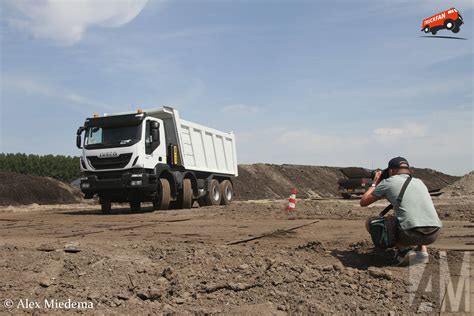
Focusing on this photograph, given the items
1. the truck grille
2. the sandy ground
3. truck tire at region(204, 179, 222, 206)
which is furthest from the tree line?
the sandy ground

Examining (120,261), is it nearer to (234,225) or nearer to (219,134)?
(234,225)

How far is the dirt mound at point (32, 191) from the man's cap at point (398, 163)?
22.6 metres

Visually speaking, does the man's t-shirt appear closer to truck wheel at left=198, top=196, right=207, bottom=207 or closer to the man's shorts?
the man's shorts

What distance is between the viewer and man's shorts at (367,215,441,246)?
5.00m

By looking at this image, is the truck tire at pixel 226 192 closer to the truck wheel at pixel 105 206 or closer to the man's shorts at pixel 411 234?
the truck wheel at pixel 105 206

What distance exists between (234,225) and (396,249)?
16.6 ft

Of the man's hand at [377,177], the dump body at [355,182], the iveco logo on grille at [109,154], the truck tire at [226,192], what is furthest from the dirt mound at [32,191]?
the man's hand at [377,177]

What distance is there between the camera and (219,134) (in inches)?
786

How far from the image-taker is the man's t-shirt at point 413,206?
16.4ft

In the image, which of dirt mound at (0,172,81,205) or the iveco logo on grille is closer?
the iveco logo on grille

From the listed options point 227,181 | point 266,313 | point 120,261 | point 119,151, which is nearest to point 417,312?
point 266,313

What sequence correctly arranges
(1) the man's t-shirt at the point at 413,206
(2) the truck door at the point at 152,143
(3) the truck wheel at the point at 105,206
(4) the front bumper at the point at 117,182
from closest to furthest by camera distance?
(1) the man's t-shirt at the point at 413,206 < (4) the front bumper at the point at 117,182 < (2) the truck door at the point at 152,143 < (3) the truck wheel at the point at 105,206

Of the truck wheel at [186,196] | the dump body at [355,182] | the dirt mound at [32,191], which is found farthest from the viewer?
the dump body at [355,182]

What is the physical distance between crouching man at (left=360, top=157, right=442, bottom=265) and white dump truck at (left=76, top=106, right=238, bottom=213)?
384 inches
